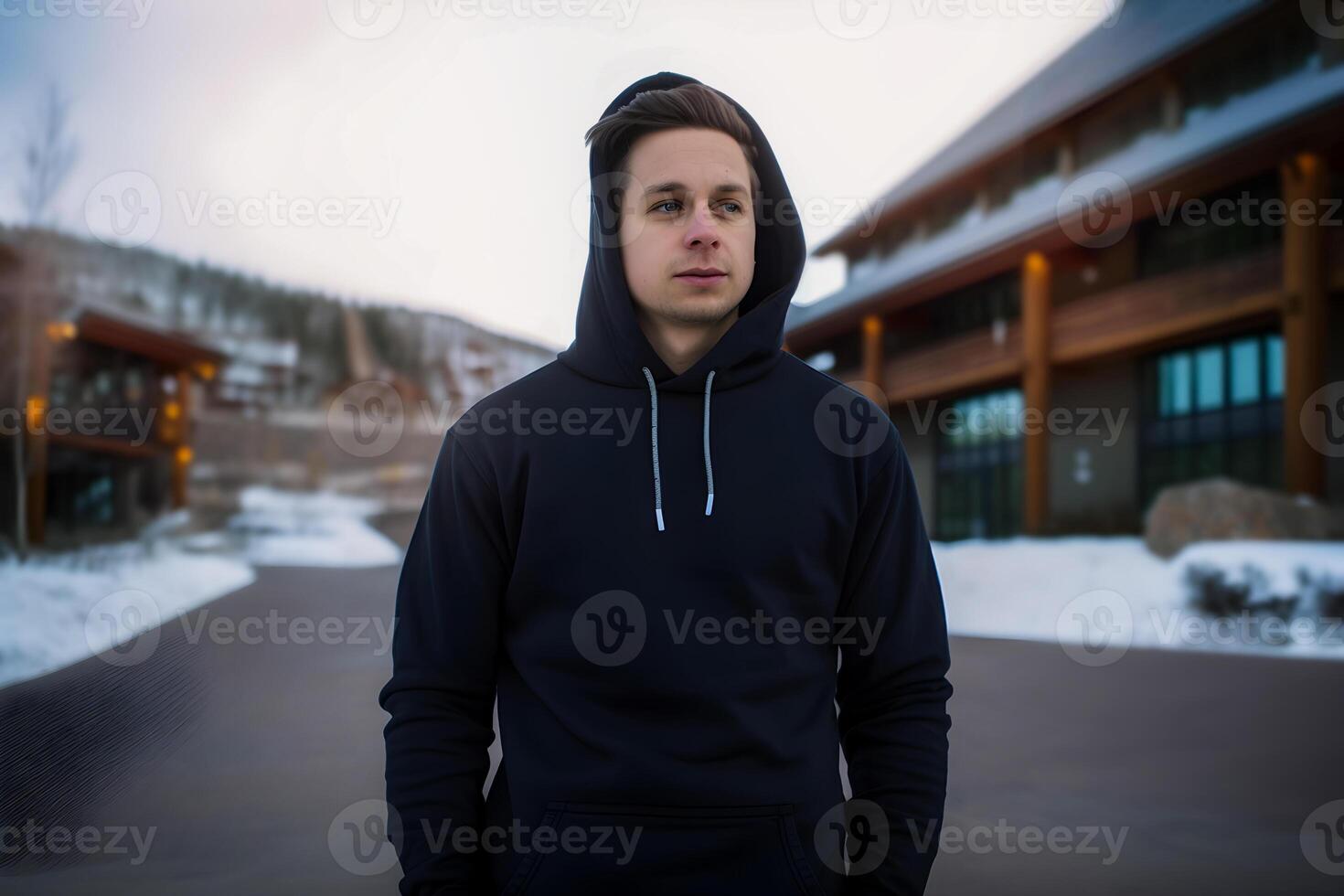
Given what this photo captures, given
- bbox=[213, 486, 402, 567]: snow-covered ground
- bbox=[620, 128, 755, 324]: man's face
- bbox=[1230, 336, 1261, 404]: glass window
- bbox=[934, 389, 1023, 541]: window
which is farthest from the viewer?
bbox=[213, 486, 402, 567]: snow-covered ground

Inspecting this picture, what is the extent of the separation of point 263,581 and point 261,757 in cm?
1276

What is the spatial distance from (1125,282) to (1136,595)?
25.2ft

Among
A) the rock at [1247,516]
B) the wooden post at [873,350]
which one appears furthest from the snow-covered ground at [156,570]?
the wooden post at [873,350]

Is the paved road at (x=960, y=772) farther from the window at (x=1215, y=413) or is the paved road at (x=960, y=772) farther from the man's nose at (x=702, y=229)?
the window at (x=1215, y=413)

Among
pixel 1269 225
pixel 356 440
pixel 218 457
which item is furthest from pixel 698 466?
pixel 356 440

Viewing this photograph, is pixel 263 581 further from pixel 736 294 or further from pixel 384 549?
pixel 736 294

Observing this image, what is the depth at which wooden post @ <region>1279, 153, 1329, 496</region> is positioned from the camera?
1269cm

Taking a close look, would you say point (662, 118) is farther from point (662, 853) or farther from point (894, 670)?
point (662, 853)

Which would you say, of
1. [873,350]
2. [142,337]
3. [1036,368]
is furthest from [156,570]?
[1036,368]

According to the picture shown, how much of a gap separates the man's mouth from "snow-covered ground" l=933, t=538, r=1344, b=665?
8.47 meters

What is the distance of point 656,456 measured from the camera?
1.92 meters

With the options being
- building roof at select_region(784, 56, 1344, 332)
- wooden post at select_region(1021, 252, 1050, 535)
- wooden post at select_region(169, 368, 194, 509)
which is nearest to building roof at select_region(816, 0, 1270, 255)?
building roof at select_region(784, 56, 1344, 332)

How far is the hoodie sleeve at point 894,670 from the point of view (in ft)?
6.03

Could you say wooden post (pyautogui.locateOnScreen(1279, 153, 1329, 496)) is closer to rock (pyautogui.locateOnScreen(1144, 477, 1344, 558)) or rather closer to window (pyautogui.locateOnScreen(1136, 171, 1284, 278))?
rock (pyautogui.locateOnScreen(1144, 477, 1344, 558))
